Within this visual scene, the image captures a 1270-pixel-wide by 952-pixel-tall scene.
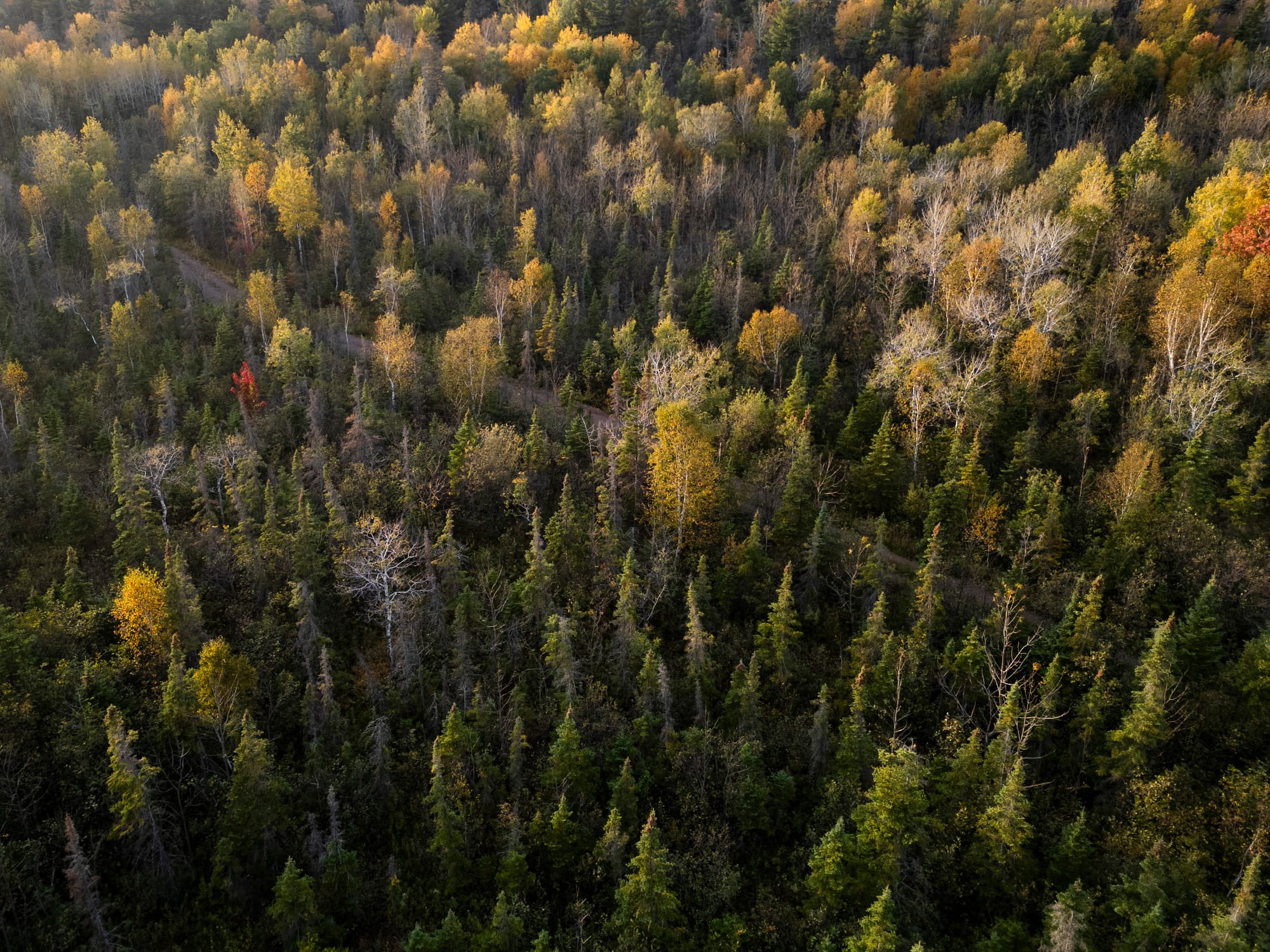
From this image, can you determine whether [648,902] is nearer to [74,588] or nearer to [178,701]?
[178,701]

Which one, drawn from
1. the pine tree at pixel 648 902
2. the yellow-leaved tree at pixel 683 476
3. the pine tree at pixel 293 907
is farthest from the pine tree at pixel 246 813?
the yellow-leaved tree at pixel 683 476

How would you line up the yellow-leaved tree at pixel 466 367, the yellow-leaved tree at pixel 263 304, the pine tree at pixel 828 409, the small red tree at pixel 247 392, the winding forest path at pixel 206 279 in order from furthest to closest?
the winding forest path at pixel 206 279, the yellow-leaved tree at pixel 263 304, the small red tree at pixel 247 392, the yellow-leaved tree at pixel 466 367, the pine tree at pixel 828 409

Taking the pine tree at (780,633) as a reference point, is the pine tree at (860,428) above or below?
above

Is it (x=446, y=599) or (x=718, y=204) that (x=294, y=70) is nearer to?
(x=718, y=204)

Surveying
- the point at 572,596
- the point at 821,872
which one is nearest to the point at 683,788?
the point at 821,872

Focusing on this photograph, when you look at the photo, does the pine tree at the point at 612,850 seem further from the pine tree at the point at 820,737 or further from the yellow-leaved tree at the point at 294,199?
the yellow-leaved tree at the point at 294,199

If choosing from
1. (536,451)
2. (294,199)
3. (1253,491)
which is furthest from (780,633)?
(294,199)
